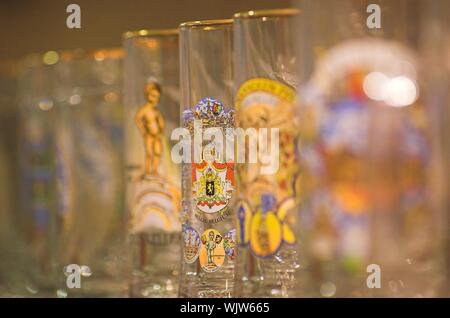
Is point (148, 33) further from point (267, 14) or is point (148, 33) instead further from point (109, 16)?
point (267, 14)

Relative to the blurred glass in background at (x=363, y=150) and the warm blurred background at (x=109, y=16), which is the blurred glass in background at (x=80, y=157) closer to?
the warm blurred background at (x=109, y=16)

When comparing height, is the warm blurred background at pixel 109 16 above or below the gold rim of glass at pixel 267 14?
above

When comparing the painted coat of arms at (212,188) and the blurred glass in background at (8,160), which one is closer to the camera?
the painted coat of arms at (212,188)

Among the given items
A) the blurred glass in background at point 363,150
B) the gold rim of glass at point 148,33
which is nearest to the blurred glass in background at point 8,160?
the gold rim of glass at point 148,33

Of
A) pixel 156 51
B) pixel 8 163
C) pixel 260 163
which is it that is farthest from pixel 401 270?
pixel 8 163

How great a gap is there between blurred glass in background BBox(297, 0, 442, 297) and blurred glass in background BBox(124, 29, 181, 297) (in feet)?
0.84

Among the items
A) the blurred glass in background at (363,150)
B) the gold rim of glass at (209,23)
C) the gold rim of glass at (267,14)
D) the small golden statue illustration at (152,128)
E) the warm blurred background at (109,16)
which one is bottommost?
the blurred glass in background at (363,150)

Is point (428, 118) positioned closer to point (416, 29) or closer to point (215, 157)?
point (416, 29)

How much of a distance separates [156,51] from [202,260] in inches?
10.1

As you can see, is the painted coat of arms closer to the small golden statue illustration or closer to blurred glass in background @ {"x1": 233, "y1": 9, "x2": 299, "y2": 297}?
blurred glass in background @ {"x1": 233, "y1": 9, "x2": 299, "y2": 297}

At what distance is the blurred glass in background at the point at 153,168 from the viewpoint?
3.34 ft

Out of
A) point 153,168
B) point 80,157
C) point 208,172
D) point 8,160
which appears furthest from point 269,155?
point 8,160

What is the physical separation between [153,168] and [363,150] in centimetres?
35

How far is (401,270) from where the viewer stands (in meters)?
0.80
